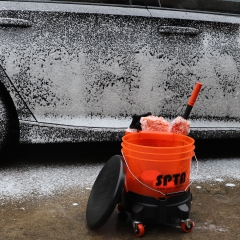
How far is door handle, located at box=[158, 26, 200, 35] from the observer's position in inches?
99.6

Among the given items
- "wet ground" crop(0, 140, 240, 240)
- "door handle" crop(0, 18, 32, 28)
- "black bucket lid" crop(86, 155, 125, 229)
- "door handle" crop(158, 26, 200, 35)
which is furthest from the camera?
"door handle" crop(158, 26, 200, 35)

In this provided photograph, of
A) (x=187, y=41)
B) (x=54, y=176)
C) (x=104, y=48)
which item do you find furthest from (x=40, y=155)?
(x=187, y=41)

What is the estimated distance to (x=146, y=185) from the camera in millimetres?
1729

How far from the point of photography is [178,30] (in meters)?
2.55

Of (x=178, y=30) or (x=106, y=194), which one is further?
(x=178, y=30)

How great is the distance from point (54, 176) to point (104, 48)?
84 centimetres

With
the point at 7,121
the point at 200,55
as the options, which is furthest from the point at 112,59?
the point at 7,121

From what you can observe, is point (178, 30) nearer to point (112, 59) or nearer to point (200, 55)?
point (200, 55)

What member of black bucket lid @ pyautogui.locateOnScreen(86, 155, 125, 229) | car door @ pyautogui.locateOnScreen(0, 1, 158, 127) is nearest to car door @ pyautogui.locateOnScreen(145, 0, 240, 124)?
car door @ pyautogui.locateOnScreen(0, 1, 158, 127)

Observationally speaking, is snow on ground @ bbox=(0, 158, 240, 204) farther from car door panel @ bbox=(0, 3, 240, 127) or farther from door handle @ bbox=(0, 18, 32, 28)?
door handle @ bbox=(0, 18, 32, 28)

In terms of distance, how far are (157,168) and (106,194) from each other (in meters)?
0.25

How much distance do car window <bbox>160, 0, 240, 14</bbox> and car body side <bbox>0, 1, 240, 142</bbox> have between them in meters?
0.05

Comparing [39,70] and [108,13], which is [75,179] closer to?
[39,70]

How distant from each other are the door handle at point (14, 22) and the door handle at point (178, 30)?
2.66ft
